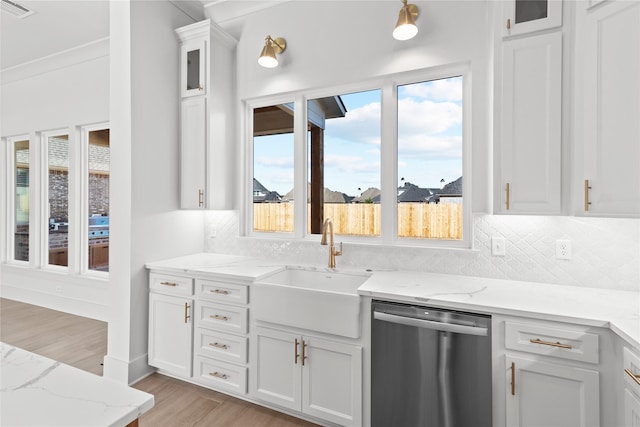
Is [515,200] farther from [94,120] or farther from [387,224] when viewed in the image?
[94,120]

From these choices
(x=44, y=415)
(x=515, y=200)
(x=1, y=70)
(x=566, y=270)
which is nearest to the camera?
(x=44, y=415)

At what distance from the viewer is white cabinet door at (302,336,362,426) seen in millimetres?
1890

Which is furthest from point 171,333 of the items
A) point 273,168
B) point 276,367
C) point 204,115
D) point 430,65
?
point 430,65

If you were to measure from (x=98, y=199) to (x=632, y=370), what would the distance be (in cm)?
497

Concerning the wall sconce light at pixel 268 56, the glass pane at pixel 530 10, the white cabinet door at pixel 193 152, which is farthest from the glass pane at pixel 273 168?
the glass pane at pixel 530 10

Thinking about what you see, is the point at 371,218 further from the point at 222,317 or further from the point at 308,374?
the point at 222,317

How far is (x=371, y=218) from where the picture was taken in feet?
8.68

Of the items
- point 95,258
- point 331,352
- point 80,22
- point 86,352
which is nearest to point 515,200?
point 331,352

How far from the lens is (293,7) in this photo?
278cm

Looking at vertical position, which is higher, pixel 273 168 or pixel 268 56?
pixel 268 56

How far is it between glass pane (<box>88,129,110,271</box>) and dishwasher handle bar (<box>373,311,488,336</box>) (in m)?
3.82

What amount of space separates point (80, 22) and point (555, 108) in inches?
169

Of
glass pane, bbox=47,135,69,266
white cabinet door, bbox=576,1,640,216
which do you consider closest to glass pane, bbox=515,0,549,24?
white cabinet door, bbox=576,1,640,216

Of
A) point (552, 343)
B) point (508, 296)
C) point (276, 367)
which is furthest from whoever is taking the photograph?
point (276, 367)
